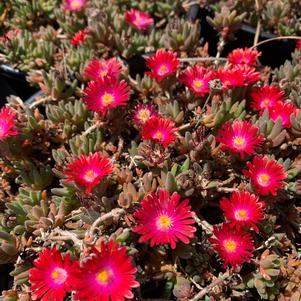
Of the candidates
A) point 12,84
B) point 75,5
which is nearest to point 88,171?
point 12,84

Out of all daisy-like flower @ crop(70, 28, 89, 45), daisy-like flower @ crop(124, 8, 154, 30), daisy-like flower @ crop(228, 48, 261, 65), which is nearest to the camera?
daisy-like flower @ crop(228, 48, 261, 65)

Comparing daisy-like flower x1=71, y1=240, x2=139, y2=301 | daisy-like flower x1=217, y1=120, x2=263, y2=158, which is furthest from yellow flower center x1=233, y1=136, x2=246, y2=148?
daisy-like flower x1=71, y1=240, x2=139, y2=301

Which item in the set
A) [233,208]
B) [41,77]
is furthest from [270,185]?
[41,77]

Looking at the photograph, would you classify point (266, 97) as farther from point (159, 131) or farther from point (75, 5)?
point (75, 5)

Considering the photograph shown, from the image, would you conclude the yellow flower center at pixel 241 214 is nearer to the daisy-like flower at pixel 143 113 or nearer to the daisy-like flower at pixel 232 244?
the daisy-like flower at pixel 232 244

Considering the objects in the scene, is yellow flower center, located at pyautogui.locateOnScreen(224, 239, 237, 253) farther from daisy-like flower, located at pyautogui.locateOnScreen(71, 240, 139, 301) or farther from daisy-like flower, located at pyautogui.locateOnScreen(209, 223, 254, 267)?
daisy-like flower, located at pyautogui.locateOnScreen(71, 240, 139, 301)

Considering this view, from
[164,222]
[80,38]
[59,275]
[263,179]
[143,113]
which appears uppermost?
[80,38]
